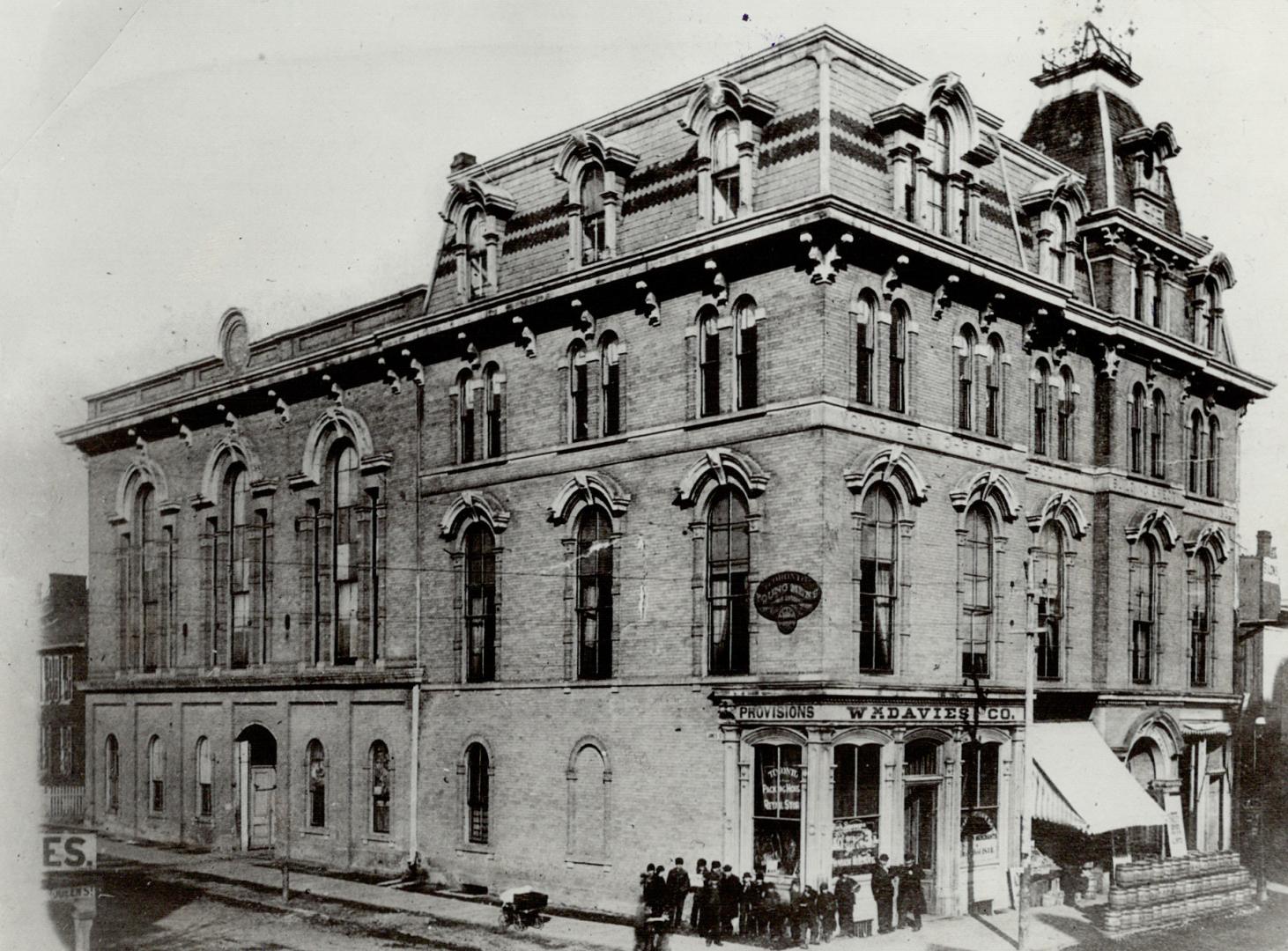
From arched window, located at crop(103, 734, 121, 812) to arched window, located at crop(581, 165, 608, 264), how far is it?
60.7 feet

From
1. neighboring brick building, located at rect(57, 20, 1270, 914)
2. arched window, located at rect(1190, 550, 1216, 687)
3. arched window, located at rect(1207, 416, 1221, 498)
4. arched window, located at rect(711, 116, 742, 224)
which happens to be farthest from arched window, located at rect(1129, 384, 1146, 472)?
arched window, located at rect(711, 116, 742, 224)

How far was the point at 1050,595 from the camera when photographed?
29219 millimetres

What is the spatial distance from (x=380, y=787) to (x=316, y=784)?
2270 mm

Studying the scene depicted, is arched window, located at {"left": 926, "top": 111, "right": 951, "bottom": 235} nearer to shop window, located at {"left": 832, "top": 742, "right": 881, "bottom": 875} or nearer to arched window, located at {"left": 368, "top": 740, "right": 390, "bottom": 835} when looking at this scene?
shop window, located at {"left": 832, "top": 742, "right": 881, "bottom": 875}

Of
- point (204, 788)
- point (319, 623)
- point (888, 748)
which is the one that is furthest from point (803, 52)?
point (204, 788)

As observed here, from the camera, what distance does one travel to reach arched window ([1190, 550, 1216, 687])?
32.4m

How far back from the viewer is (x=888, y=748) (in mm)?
23375

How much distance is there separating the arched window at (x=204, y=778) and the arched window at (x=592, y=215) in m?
15.9

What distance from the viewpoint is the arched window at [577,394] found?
86.7 feet

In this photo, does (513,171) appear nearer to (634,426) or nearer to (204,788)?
(634,426)

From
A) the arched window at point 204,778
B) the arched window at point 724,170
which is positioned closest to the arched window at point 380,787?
the arched window at point 204,778

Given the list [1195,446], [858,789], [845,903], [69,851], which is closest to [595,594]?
[858,789]

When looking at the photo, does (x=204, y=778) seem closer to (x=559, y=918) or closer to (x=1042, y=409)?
(x=559, y=918)

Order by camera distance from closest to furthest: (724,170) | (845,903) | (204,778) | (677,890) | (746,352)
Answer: (845,903), (677,890), (746,352), (724,170), (204,778)
